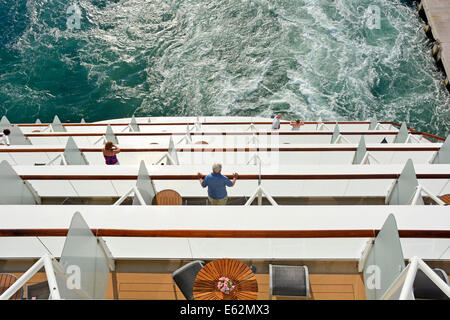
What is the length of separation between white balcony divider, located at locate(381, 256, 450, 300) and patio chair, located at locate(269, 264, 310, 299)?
2.38 ft

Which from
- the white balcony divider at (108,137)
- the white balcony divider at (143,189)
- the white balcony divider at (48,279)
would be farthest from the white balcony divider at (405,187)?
the white balcony divider at (108,137)

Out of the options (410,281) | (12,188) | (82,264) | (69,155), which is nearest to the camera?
(410,281)

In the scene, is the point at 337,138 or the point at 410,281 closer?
the point at 410,281

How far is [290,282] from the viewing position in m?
2.81

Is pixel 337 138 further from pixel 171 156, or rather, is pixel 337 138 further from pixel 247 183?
pixel 171 156

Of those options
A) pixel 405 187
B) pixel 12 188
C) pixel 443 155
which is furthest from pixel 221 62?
pixel 405 187

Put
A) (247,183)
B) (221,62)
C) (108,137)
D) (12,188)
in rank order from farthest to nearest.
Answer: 1. (221,62)
2. (108,137)
3. (247,183)
4. (12,188)

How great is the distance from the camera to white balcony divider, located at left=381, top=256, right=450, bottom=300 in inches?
77.9

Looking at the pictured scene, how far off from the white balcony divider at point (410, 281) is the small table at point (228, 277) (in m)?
1.21

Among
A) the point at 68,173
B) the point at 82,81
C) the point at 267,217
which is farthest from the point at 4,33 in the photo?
the point at 267,217

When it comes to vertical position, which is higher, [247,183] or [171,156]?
[171,156]

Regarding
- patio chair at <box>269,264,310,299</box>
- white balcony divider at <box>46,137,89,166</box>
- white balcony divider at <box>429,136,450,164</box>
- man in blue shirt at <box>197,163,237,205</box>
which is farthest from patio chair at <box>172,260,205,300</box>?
white balcony divider at <box>429,136,450,164</box>

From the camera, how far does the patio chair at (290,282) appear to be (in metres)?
2.77

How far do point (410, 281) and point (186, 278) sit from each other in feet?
6.64
